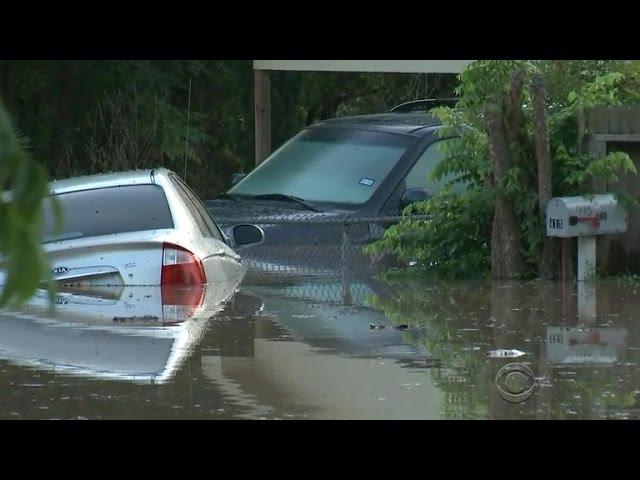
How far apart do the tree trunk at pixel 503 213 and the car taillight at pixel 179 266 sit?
292cm

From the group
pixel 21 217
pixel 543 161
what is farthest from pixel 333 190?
pixel 21 217

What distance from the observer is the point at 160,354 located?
7594 millimetres

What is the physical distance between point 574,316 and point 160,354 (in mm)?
3096

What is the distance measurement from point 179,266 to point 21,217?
273 inches

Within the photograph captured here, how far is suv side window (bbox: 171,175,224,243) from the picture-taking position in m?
9.73

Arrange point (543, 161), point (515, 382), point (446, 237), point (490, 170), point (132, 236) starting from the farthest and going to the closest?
1. point (446, 237)
2. point (490, 170)
3. point (543, 161)
4. point (132, 236)
5. point (515, 382)

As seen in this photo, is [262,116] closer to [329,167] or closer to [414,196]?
[329,167]

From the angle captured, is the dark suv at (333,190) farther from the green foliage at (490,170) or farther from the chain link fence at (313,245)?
the green foliage at (490,170)

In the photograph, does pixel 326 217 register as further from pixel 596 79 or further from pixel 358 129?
pixel 596 79

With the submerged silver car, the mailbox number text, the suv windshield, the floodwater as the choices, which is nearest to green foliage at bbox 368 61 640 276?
the mailbox number text

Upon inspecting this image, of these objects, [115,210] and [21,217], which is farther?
[115,210]

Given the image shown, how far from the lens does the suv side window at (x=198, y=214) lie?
9.73 m

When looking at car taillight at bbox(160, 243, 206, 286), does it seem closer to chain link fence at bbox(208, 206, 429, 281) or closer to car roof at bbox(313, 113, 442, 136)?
chain link fence at bbox(208, 206, 429, 281)

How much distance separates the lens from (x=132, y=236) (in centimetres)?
Answer: 919
